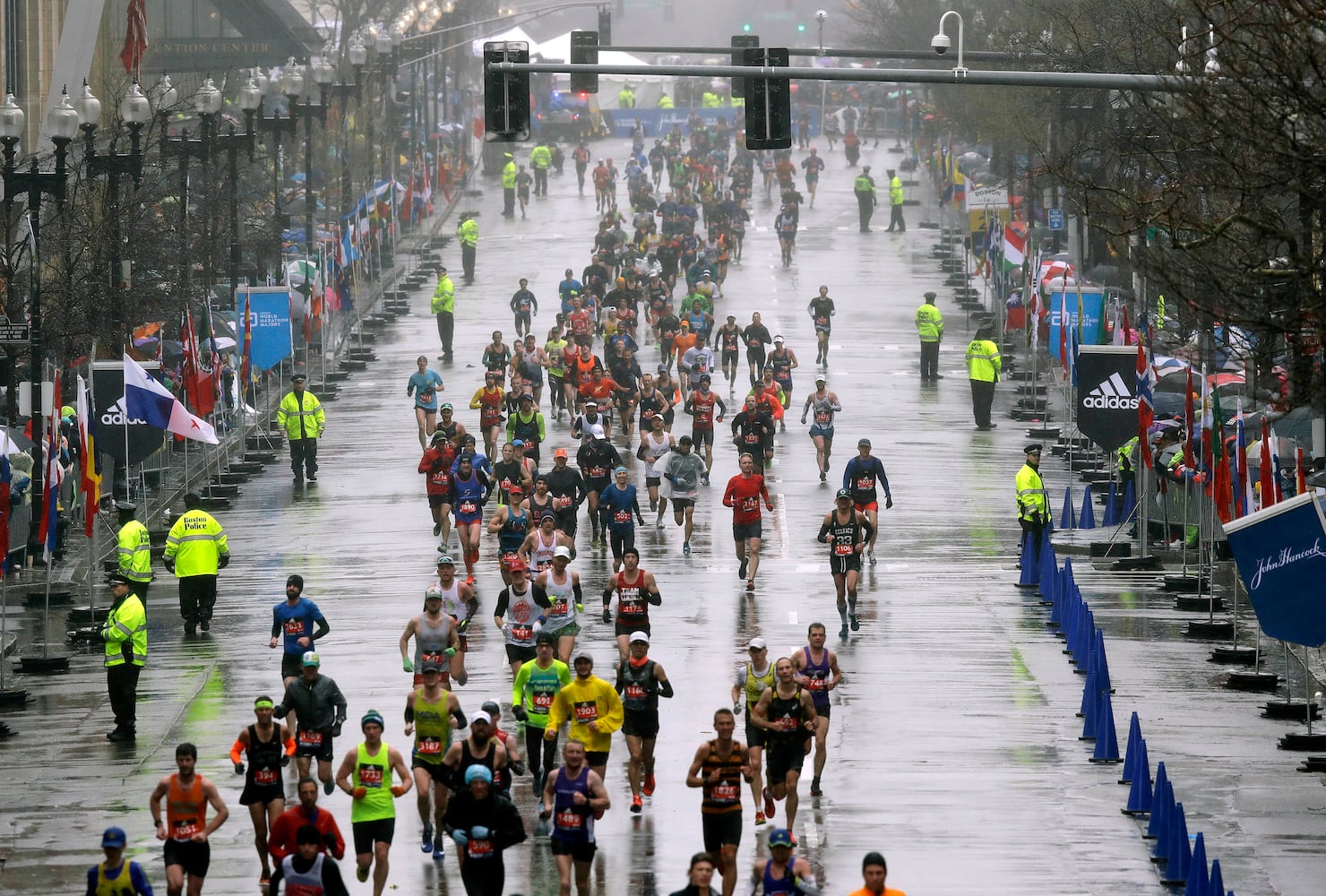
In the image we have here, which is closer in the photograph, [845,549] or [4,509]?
[4,509]

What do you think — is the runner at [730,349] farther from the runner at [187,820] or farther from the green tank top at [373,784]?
the runner at [187,820]

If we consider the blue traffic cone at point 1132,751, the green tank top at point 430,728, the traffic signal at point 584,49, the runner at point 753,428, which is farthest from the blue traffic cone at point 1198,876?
the runner at point 753,428

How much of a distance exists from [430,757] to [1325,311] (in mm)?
7043

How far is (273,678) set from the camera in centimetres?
2377

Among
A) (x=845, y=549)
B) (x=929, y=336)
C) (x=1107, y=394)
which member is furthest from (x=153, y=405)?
(x=929, y=336)

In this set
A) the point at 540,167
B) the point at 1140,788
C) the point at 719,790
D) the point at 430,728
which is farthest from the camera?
the point at 540,167

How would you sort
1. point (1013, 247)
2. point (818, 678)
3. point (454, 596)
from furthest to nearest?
point (1013, 247)
point (454, 596)
point (818, 678)

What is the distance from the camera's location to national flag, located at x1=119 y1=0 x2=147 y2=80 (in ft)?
139

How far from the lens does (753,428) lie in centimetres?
3422

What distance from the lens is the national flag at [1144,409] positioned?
30062 millimetres

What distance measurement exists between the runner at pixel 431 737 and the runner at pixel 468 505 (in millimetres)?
11160

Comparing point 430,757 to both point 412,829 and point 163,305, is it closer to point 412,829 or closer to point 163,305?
point 412,829

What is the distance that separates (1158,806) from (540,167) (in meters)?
58.9

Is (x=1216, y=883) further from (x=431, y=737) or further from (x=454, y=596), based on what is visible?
(x=454, y=596)
